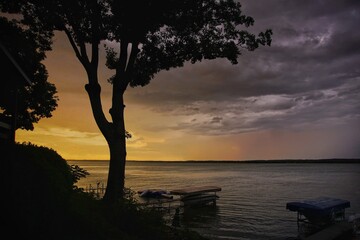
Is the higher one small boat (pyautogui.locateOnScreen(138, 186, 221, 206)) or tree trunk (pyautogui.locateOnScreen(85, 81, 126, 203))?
tree trunk (pyautogui.locateOnScreen(85, 81, 126, 203))

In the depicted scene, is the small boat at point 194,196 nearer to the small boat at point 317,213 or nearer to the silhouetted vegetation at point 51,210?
the small boat at point 317,213

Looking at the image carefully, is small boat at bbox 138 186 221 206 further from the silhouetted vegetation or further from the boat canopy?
the silhouetted vegetation

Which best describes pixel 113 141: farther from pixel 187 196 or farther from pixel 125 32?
pixel 187 196

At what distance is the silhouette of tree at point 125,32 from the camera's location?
14.7 meters

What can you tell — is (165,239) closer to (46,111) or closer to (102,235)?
(102,235)

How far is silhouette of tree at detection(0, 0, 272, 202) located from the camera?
14664 mm

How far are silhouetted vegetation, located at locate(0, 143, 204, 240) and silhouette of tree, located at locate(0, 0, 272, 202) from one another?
1556mm

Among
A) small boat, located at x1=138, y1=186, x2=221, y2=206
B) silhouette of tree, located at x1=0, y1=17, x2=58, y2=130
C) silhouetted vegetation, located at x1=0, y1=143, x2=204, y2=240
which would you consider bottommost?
small boat, located at x1=138, y1=186, x2=221, y2=206

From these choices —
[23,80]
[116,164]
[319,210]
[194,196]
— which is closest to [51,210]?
[116,164]

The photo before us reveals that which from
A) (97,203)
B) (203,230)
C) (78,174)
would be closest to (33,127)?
(78,174)

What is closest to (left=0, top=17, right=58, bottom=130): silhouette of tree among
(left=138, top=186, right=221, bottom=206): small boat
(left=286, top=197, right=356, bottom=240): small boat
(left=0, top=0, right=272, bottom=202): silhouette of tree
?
(left=0, top=0, right=272, bottom=202): silhouette of tree

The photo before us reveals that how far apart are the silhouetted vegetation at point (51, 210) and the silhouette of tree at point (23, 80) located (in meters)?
3.34

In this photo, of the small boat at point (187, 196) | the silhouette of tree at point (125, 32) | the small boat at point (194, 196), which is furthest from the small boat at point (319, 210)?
the silhouette of tree at point (125, 32)

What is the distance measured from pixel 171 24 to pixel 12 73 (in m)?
7.13
